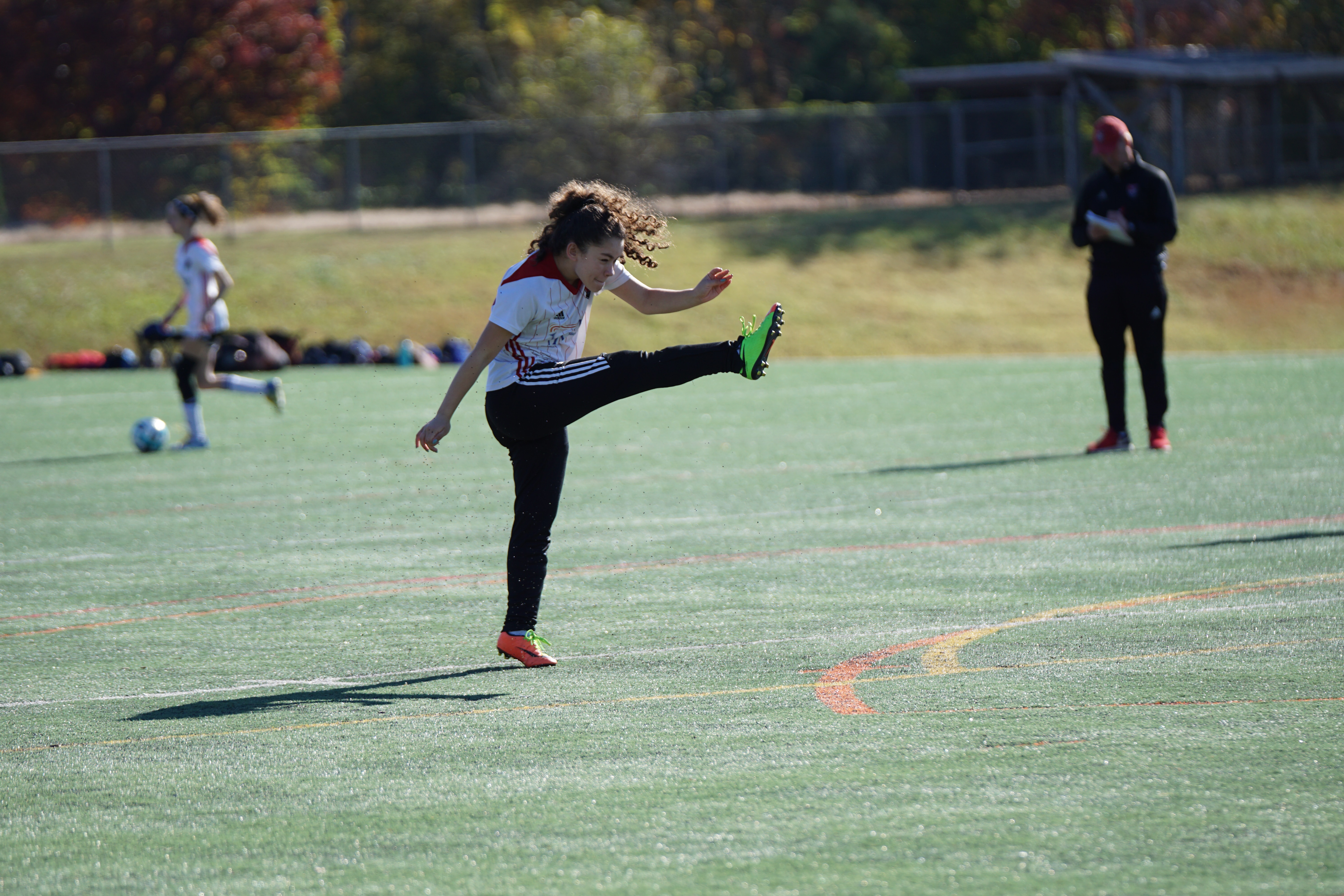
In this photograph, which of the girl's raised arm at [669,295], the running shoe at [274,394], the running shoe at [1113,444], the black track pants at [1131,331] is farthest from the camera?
the running shoe at [274,394]

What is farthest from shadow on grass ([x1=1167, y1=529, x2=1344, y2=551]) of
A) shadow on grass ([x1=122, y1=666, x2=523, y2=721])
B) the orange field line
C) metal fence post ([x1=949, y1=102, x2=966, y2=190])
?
metal fence post ([x1=949, y1=102, x2=966, y2=190])

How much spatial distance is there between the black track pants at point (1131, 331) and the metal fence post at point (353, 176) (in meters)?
25.4

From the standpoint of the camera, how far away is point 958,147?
39.7 meters

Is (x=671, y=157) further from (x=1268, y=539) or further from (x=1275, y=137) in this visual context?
(x=1268, y=539)

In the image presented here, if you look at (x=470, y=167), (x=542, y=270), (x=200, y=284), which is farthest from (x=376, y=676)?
(x=470, y=167)

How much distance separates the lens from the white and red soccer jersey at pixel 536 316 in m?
6.36

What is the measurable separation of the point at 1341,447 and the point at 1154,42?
43025mm

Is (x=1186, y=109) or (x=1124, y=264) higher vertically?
(x=1186, y=109)

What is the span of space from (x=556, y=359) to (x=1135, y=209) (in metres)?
7.51

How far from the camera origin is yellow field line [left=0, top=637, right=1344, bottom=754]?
5574 mm

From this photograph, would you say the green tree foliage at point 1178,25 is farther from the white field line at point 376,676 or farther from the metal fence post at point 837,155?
the white field line at point 376,676

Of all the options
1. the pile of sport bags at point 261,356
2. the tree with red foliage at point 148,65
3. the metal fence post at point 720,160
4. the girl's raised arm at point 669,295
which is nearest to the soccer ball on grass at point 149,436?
the girl's raised arm at point 669,295

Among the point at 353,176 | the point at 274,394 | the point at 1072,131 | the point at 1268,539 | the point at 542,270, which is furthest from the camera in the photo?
the point at 1072,131

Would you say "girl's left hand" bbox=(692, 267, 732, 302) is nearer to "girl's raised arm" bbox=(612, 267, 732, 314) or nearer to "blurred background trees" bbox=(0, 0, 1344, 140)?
"girl's raised arm" bbox=(612, 267, 732, 314)
